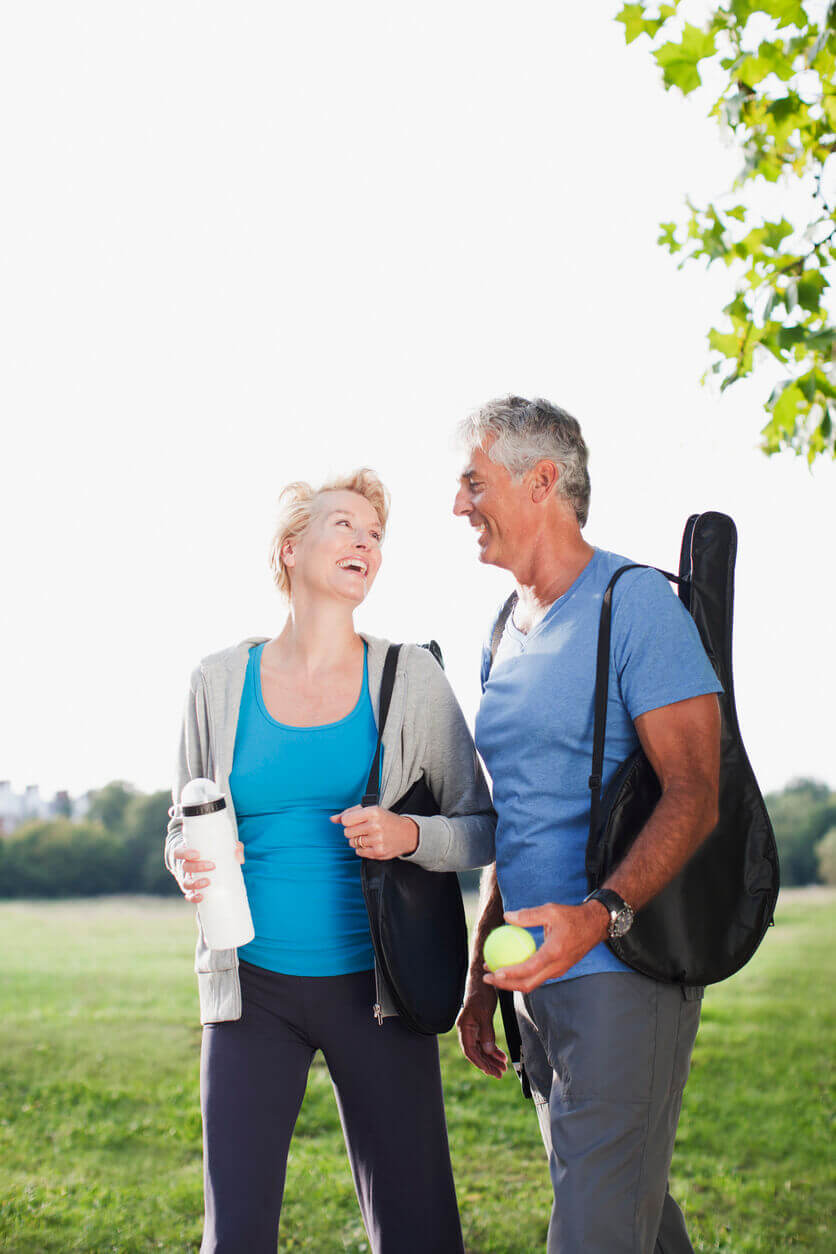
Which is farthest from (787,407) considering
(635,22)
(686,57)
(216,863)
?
(216,863)

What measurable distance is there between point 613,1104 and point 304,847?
872 mm

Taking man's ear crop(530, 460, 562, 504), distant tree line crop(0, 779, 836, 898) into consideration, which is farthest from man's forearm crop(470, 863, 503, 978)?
distant tree line crop(0, 779, 836, 898)

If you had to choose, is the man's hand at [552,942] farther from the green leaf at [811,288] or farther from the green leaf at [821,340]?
the green leaf at [811,288]

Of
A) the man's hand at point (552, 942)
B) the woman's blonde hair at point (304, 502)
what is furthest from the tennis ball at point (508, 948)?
the woman's blonde hair at point (304, 502)

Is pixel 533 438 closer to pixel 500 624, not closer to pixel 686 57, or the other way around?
pixel 500 624

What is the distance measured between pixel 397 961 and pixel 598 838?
1.79ft

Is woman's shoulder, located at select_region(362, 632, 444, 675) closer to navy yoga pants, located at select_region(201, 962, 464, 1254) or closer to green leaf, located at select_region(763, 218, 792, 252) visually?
navy yoga pants, located at select_region(201, 962, 464, 1254)

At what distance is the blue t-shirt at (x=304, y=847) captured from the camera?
8.00ft

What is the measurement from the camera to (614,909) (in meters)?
1.99

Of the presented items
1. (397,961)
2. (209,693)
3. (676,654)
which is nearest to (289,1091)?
(397,961)

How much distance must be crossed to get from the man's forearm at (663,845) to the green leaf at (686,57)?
292 cm

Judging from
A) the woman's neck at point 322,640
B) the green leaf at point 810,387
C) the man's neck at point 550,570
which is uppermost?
the green leaf at point 810,387

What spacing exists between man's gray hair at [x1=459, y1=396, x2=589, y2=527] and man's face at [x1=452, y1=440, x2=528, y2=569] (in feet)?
0.08

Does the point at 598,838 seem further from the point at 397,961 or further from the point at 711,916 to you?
the point at 397,961
